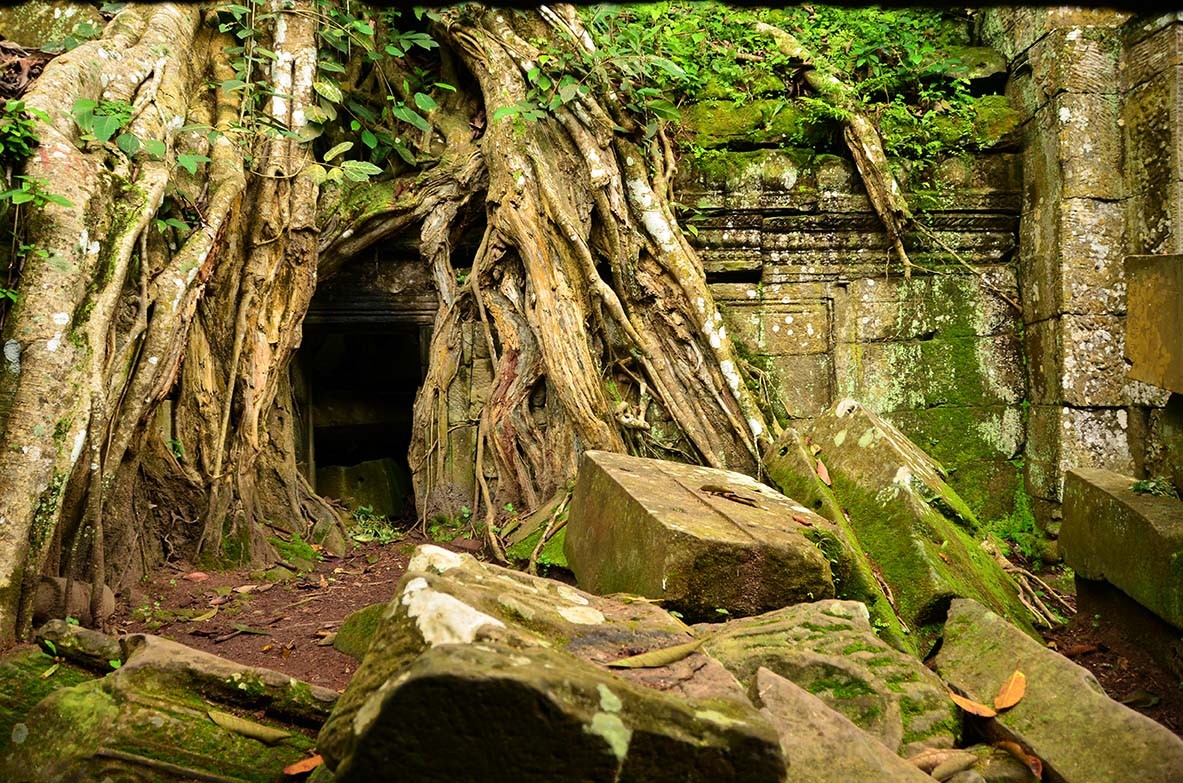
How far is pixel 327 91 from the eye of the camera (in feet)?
14.9

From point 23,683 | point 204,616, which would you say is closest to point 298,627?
point 204,616

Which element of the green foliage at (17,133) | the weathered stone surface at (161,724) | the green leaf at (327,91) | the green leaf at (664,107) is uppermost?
the green leaf at (327,91)

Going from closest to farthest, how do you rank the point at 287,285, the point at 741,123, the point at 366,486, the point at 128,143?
the point at 128,143, the point at 287,285, the point at 741,123, the point at 366,486

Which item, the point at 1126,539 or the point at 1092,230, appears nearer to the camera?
the point at 1126,539

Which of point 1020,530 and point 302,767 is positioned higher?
point 302,767

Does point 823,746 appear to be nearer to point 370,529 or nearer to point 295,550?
point 295,550

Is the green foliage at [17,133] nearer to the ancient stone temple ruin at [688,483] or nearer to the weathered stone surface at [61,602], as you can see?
the ancient stone temple ruin at [688,483]

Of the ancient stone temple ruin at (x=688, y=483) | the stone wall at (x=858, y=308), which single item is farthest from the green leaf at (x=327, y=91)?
the stone wall at (x=858, y=308)

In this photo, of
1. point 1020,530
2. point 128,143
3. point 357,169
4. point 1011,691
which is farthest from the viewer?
point 1020,530

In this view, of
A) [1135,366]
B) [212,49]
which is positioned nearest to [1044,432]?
[1135,366]

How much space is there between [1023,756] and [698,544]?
1021mm

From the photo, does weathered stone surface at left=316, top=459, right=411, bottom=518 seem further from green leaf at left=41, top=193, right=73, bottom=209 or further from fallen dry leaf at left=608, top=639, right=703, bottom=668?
fallen dry leaf at left=608, top=639, right=703, bottom=668

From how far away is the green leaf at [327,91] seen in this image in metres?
4.52

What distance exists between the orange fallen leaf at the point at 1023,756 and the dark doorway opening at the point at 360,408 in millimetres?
4045
